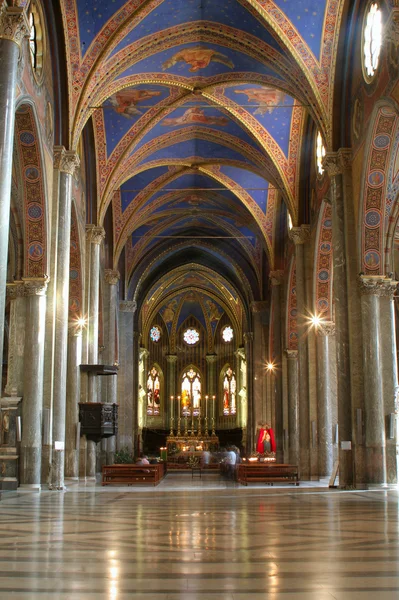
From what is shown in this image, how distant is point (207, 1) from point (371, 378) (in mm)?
11975

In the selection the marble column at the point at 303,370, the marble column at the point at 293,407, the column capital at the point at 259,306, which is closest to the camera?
the marble column at the point at 303,370

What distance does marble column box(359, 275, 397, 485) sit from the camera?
61.6ft

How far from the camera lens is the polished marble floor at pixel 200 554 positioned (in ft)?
16.1

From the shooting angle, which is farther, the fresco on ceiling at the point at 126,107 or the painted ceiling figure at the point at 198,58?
the fresco on ceiling at the point at 126,107

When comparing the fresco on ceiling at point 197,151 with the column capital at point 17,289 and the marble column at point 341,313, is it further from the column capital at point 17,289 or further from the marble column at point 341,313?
the column capital at point 17,289

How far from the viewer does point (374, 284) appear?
19812mm

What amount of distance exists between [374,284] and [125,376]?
20758 mm

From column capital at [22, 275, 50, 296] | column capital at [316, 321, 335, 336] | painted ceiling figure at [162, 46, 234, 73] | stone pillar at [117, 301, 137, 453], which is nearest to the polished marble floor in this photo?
column capital at [22, 275, 50, 296]

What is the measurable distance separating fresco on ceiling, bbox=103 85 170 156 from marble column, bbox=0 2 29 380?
10.6 metres

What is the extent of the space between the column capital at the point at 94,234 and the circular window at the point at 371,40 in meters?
11.8

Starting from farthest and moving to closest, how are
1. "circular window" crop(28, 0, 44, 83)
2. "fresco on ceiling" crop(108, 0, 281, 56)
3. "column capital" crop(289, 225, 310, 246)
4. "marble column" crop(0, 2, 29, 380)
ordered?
"column capital" crop(289, 225, 310, 246) → "fresco on ceiling" crop(108, 0, 281, 56) → "circular window" crop(28, 0, 44, 83) → "marble column" crop(0, 2, 29, 380)

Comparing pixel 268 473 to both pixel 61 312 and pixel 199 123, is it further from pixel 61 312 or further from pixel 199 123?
pixel 199 123

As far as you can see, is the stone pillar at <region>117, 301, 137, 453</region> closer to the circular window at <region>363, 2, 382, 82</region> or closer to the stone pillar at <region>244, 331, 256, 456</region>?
the stone pillar at <region>244, 331, 256, 456</region>

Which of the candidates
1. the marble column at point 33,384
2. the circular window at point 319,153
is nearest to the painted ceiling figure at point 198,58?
the circular window at point 319,153
